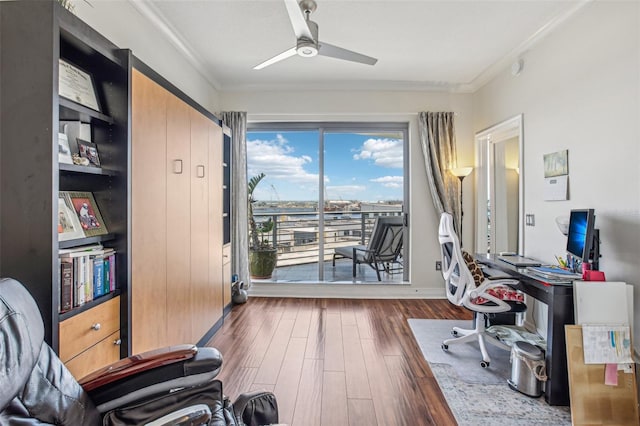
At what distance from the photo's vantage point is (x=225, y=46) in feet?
10.3

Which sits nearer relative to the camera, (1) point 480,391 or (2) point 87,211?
(2) point 87,211

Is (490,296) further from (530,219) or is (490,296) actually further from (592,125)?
(592,125)

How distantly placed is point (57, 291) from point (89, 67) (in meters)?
1.19

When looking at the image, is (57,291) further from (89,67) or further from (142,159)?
(89,67)

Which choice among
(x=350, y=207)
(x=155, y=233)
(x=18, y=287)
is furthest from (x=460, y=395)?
(x=350, y=207)

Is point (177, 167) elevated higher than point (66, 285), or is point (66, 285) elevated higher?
point (177, 167)

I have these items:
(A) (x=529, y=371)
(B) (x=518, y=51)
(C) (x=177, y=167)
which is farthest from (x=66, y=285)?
(B) (x=518, y=51)

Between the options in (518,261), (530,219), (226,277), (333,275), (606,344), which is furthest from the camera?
(333,275)

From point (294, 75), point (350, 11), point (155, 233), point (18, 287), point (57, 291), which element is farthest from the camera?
point (294, 75)

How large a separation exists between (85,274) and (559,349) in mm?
2682

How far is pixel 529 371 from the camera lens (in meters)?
2.07

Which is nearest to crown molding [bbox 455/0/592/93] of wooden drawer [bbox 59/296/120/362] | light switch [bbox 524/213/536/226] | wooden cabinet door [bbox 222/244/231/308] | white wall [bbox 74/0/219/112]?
light switch [bbox 524/213/536/226]

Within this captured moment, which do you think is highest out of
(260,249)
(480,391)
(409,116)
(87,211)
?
(409,116)

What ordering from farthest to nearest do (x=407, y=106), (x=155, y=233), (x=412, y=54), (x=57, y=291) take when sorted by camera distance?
(x=407, y=106), (x=412, y=54), (x=155, y=233), (x=57, y=291)
